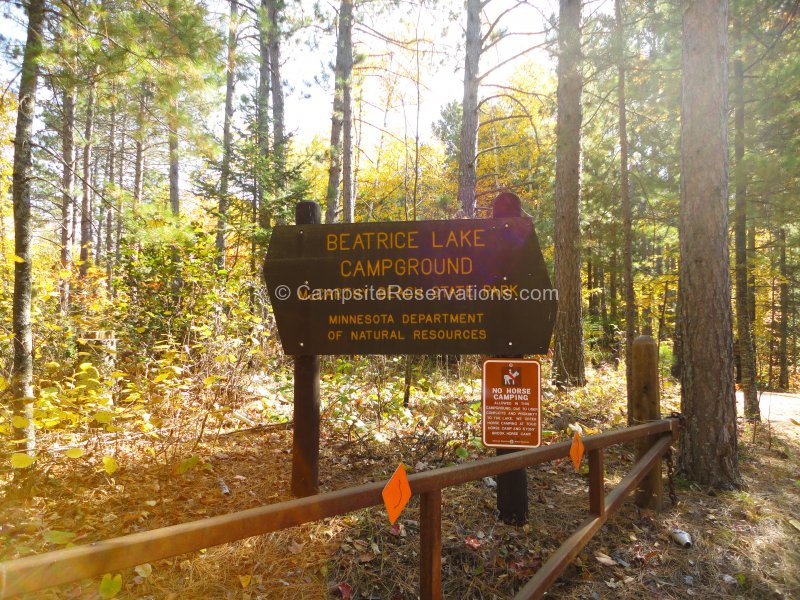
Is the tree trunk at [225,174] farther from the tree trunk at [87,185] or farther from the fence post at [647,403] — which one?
the fence post at [647,403]

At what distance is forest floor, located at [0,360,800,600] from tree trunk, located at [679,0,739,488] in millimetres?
494

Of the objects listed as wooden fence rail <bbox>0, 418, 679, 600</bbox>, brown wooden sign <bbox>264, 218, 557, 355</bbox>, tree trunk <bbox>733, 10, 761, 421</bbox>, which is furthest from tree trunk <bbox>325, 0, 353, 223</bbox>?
wooden fence rail <bbox>0, 418, 679, 600</bbox>

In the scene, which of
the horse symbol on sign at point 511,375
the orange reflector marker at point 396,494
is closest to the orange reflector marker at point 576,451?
the horse symbol on sign at point 511,375

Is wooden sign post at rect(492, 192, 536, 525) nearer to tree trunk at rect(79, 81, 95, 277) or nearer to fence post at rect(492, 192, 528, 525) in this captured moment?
fence post at rect(492, 192, 528, 525)

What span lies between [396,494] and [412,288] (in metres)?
1.58

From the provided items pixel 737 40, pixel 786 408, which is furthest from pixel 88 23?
pixel 786 408

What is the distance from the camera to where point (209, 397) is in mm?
5422

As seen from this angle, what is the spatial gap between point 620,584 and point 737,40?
10.9 metres

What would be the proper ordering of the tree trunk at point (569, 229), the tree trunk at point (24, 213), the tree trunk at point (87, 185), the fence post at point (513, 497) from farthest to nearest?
1. the tree trunk at point (569, 229)
2. the tree trunk at point (87, 185)
3. the tree trunk at point (24, 213)
4. the fence post at point (513, 497)

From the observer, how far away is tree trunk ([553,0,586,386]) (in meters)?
8.95

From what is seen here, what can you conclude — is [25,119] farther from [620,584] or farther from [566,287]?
[566,287]

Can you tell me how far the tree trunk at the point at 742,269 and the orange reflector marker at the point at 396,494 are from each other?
853 centimetres

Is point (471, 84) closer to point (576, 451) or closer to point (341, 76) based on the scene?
point (341, 76)

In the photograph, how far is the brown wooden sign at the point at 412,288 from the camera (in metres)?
3.18
